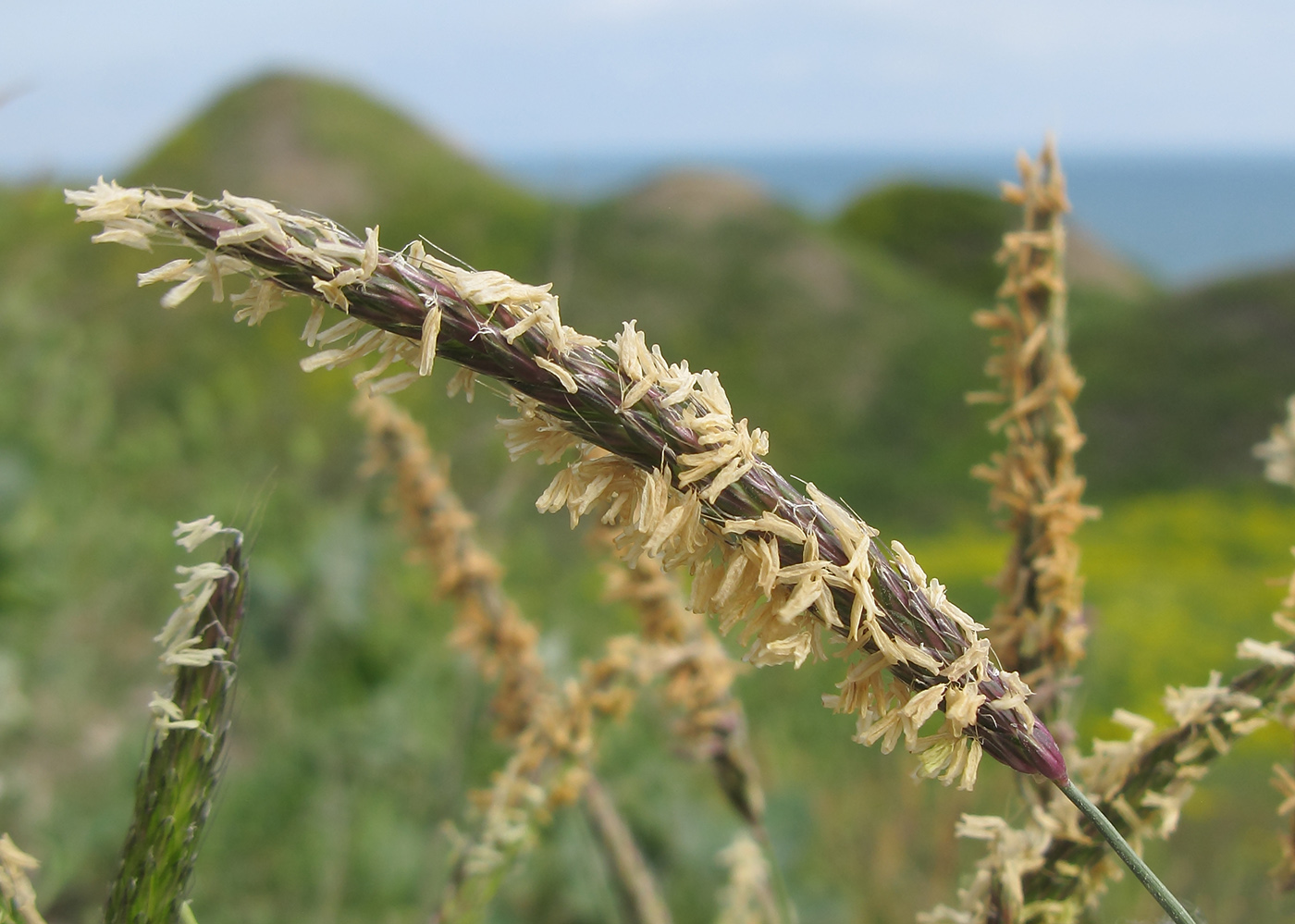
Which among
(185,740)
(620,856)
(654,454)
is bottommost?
(620,856)

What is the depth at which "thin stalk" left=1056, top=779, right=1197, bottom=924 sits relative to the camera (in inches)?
22.7

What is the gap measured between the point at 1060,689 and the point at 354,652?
11.4ft

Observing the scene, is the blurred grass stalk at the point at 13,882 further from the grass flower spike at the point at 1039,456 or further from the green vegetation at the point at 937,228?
the green vegetation at the point at 937,228

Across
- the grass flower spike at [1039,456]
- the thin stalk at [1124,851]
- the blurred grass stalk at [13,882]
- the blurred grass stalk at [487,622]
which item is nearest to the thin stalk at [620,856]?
the blurred grass stalk at [487,622]

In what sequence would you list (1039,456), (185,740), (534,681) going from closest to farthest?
1. (185,740)
2. (1039,456)
3. (534,681)

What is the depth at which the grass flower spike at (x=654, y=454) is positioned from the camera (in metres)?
0.53

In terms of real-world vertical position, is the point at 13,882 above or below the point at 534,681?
above

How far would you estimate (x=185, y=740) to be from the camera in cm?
72

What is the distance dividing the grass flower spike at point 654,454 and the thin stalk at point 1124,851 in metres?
0.02

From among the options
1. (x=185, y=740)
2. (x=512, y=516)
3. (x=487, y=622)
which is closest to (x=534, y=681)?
(x=487, y=622)

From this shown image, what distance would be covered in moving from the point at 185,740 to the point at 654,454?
410 millimetres

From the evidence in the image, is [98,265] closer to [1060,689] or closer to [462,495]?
[462,495]

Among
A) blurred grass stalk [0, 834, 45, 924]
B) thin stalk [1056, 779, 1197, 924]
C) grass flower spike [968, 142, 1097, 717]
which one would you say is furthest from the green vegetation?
blurred grass stalk [0, 834, 45, 924]

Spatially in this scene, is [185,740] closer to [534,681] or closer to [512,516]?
[534,681]
